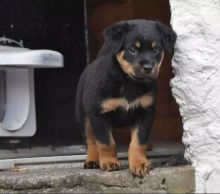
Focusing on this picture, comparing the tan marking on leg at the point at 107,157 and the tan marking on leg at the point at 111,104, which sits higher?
the tan marking on leg at the point at 111,104

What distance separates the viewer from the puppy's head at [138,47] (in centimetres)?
393

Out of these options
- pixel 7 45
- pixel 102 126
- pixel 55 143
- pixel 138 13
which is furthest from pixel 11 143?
pixel 138 13

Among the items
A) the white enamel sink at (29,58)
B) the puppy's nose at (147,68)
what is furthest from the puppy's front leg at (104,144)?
the white enamel sink at (29,58)

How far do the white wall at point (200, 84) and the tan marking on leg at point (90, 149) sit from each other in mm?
566

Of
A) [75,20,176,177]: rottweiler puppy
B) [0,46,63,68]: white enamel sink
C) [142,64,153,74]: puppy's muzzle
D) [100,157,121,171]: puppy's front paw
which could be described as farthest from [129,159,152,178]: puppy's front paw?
[0,46,63,68]: white enamel sink

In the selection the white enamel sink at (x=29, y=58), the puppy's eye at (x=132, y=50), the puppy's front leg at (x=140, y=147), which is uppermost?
the puppy's eye at (x=132, y=50)

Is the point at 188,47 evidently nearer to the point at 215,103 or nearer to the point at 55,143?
the point at 215,103

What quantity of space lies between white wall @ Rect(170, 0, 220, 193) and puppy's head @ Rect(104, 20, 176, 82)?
0.71 ft

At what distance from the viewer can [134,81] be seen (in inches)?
162

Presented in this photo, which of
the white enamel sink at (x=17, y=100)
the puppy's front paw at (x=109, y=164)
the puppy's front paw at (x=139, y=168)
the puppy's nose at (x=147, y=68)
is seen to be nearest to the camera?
the puppy's nose at (x=147, y=68)

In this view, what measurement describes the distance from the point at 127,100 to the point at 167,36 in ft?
1.44

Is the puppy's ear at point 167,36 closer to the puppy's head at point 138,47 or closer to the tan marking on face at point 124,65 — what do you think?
the puppy's head at point 138,47

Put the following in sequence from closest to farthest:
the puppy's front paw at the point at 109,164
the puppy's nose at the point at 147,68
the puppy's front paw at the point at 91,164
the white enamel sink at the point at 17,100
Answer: the puppy's nose at the point at 147,68
the puppy's front paw at the point at 109,164
the puppy's front paw at the point at 91,164
the white enamel sink at the point at 17,100

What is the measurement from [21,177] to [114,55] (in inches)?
35.6
